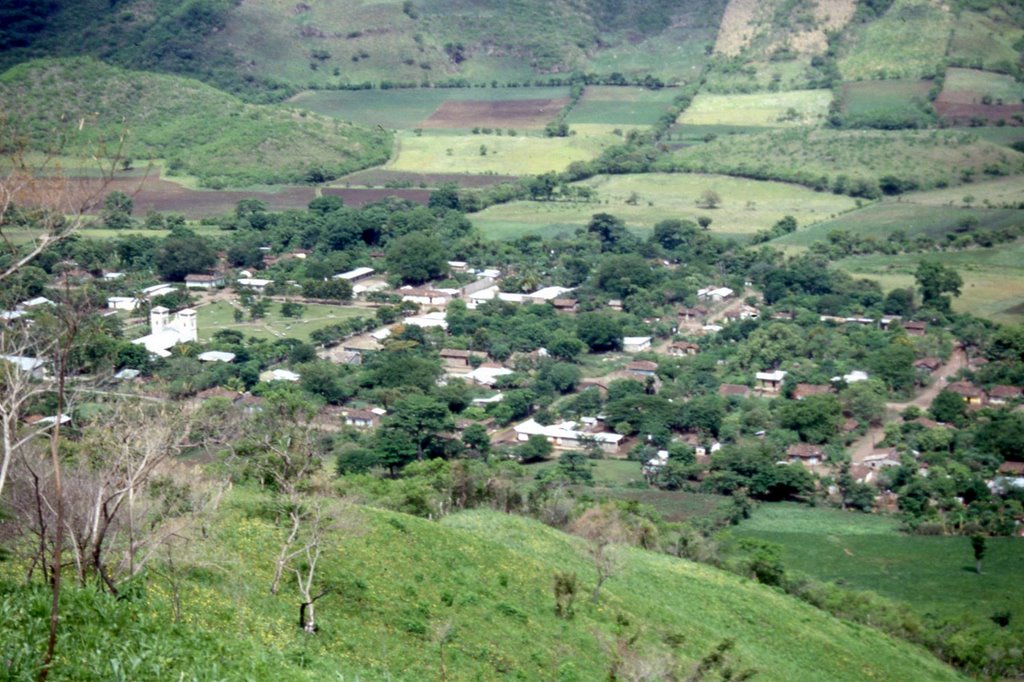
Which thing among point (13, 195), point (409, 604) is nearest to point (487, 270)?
point (409, 604)

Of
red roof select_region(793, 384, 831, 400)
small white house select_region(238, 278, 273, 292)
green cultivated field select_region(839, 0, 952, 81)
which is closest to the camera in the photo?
red roof select_region(793, 384, 831, 400)

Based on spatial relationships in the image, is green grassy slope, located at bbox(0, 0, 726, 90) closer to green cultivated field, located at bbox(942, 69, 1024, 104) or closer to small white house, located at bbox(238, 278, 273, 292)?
green cultivated field, located at bbox(942, 69, 1024, 104)

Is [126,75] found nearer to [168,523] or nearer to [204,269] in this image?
[204,269]

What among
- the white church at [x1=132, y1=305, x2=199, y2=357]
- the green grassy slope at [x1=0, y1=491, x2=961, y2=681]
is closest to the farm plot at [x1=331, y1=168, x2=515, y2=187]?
the white church at [x1=132, y1=305, x2=199, y2=357]

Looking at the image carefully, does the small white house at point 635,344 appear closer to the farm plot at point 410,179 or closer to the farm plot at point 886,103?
the farm plot at point 410,179

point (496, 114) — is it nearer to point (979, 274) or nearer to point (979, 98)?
point (979, 98)

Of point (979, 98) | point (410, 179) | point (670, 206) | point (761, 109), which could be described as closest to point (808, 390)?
point (670, 206)

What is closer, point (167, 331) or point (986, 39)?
point (167, 331)
